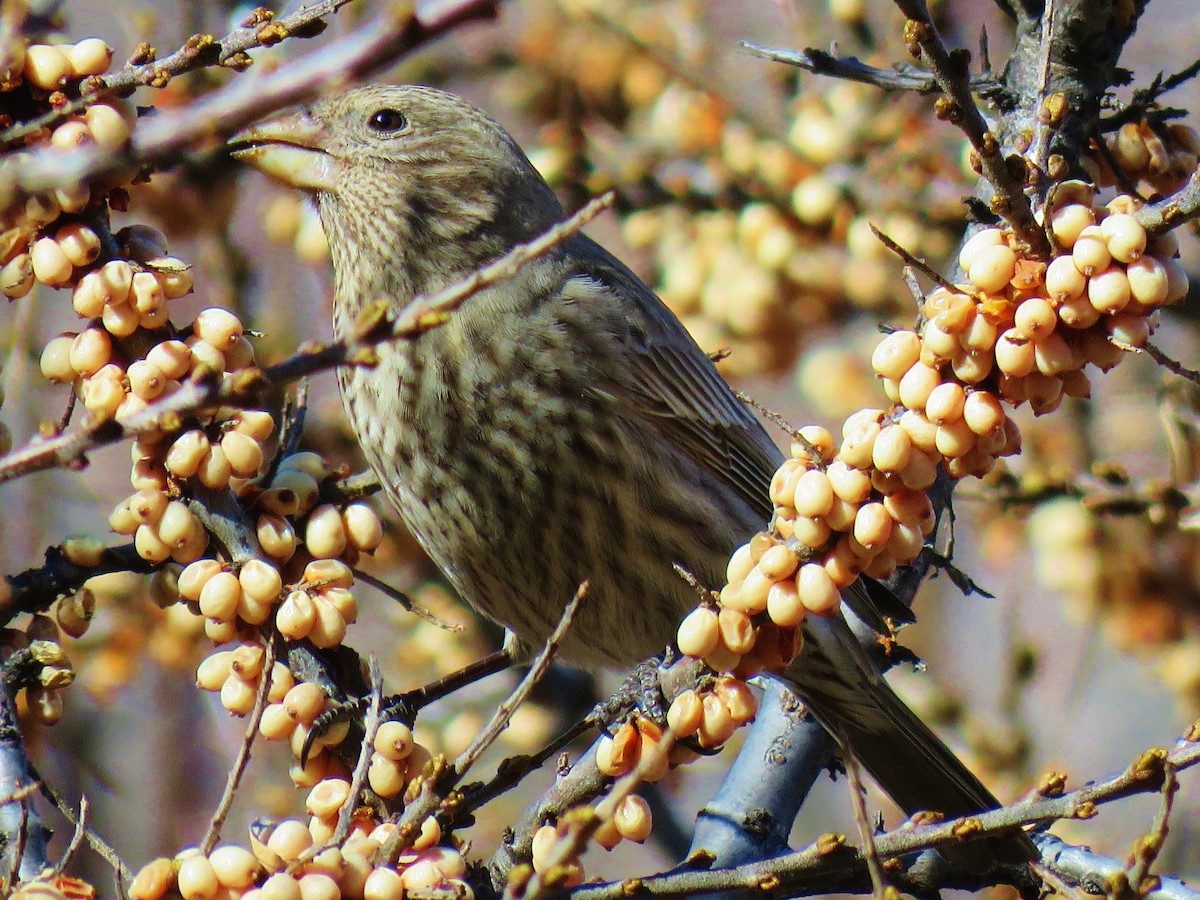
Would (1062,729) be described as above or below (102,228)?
below

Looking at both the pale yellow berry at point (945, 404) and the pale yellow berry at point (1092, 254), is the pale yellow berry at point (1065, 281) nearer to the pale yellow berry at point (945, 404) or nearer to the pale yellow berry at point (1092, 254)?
the pale yellow berry at point (1092, 254)

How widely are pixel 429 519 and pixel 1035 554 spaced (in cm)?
284

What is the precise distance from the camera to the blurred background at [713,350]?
203 inches

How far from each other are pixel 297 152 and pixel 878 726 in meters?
2.34

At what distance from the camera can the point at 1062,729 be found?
5.41m

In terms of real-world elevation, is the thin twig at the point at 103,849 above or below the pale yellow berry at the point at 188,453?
below

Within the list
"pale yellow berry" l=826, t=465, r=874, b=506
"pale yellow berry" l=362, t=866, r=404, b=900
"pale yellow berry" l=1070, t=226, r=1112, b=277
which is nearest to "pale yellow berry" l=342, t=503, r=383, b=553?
"pale yellow berry" l=362, t=866, r=404, b=900

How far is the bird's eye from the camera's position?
452 centimetres

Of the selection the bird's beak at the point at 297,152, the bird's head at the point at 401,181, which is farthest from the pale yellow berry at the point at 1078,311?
the bird's beak at the point at 297,152

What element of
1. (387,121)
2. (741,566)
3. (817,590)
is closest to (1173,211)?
(817,590)

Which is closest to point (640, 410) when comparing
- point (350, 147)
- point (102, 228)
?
point (350, 147)

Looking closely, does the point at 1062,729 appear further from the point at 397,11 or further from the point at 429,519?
the point at 397,11

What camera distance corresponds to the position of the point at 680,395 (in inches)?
180

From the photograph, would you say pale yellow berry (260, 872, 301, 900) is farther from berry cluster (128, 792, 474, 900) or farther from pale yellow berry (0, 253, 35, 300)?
pale yellow berry (0, 253, 35, 300)
